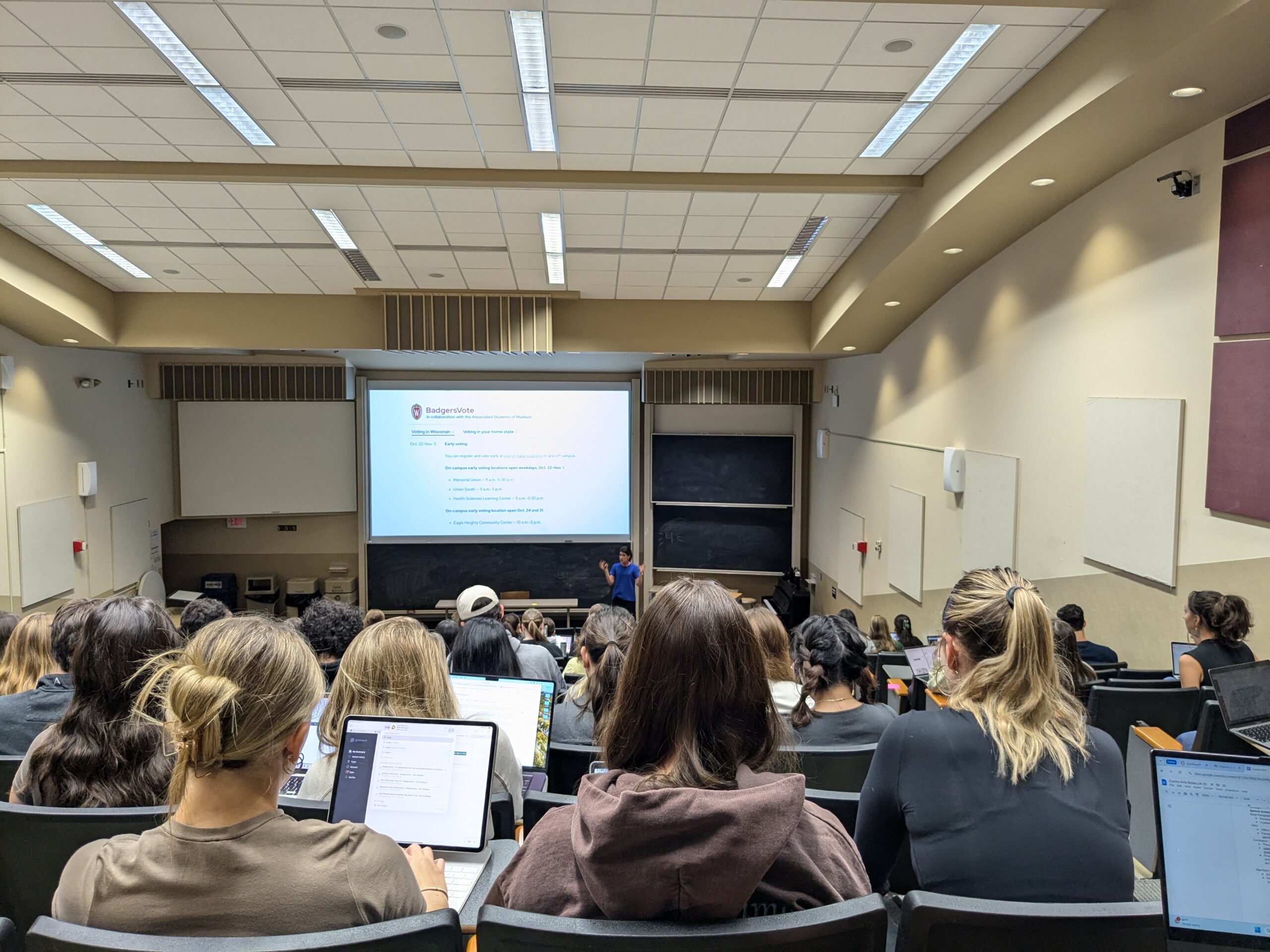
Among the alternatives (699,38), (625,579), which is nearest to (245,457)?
(625,579)

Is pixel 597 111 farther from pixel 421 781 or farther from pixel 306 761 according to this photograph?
pixel 421 781

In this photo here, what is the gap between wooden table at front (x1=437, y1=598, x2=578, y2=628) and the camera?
10906mm

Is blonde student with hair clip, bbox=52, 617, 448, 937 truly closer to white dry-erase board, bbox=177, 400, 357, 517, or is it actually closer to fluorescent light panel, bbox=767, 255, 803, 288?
fluorescent light panel, bbox=767, 255, 803, 288

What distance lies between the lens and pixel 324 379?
10547 millimetres

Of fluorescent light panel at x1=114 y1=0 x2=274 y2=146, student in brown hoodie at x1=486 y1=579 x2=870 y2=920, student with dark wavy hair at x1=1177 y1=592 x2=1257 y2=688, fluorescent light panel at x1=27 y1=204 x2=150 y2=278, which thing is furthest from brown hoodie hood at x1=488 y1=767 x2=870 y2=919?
fluorescent light panel at x1=27 y1=204 x2=150 y2=278

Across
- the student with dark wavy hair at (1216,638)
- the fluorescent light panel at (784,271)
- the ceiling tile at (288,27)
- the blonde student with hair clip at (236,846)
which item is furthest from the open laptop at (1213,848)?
the fluorescent light panel at (784,271)

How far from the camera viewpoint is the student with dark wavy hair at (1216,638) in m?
Answer: 3.60

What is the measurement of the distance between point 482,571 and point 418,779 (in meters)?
9.36

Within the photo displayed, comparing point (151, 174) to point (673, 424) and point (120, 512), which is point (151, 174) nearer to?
point (120, 512)

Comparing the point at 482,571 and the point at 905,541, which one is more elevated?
the point at 905,541

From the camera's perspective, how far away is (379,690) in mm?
2102

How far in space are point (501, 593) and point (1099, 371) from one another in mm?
8085

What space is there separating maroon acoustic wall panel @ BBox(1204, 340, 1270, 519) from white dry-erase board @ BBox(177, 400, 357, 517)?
382 inches

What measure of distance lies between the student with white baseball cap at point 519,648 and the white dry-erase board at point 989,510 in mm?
3669
